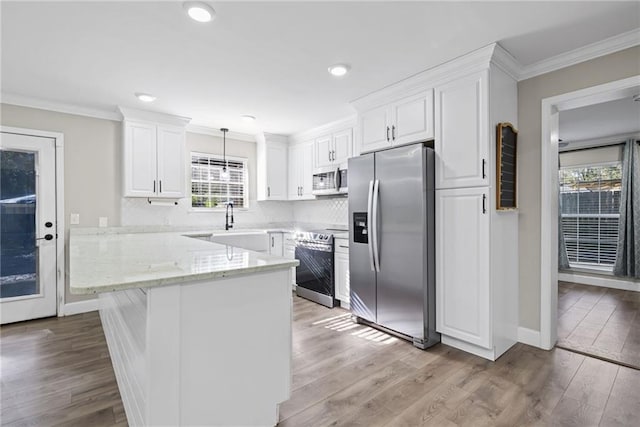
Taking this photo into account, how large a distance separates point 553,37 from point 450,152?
42.1 inches

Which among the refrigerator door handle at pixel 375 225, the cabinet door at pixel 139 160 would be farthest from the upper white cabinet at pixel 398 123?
the cabinet door at pixel 139 160

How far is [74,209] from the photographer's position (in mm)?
3801

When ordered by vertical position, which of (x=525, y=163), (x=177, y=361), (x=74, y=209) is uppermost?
(x=525, y=163)

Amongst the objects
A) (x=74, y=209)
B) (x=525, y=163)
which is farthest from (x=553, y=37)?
(x=74, y=209)

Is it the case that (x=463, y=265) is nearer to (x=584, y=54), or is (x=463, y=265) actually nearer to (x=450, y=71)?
(x=450, y=71)

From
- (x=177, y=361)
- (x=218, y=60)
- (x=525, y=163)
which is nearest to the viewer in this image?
(x=177, y=361)

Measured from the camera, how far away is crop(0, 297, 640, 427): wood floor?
1.86 meters

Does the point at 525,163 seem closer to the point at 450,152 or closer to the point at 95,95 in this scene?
the point at 450,152

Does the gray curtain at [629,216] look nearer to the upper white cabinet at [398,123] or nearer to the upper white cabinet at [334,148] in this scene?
the upper white cabinet at [398,123]

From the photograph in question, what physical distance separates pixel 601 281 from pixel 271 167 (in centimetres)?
571

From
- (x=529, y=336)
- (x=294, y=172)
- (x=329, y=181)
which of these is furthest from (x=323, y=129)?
(x=529, y=336)

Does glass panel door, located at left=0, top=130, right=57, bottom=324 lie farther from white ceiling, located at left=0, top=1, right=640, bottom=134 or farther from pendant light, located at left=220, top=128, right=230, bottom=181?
pendant light, located at left=220, top=128, right=230, bottom=181

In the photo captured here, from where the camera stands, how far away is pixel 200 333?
1438 millimetres

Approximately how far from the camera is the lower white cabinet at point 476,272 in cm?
253
